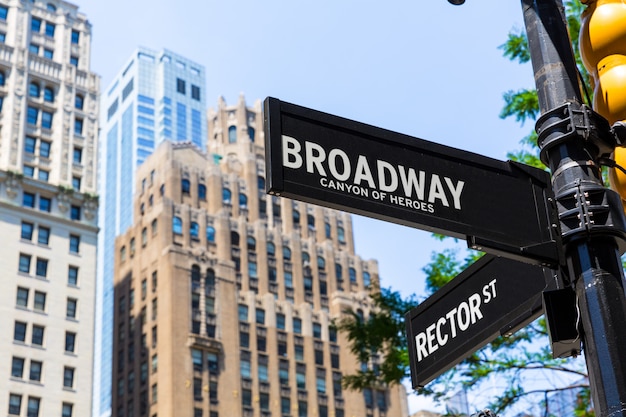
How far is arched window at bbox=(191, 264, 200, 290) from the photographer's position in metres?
91.2

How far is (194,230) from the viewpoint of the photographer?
96.3 metres

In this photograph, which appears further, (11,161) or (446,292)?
(11,161)

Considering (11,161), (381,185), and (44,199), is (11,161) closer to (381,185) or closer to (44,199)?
(44,199)

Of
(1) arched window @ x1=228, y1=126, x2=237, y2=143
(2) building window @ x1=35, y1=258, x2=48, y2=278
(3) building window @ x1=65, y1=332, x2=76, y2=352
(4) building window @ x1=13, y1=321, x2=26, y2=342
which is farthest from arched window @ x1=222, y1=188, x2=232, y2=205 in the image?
(4) building window @ x1=13, y1=321, x2=26, y2=342

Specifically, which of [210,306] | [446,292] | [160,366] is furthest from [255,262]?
[446,292]

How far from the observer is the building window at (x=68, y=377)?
2948 inches

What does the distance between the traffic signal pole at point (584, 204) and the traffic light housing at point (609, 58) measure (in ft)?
1.80

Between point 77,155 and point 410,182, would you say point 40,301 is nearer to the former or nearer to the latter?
point 77,155

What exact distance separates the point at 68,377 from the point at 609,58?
238ft

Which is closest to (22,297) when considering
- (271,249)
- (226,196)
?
(226,196)

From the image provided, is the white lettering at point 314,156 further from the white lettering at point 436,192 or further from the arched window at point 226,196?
the arched window at point 226,196

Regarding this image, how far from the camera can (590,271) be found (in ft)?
16.9

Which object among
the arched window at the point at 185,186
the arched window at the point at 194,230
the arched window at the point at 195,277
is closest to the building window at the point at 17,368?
the arched window at the point at 195,277

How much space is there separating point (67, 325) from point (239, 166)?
110 ft
